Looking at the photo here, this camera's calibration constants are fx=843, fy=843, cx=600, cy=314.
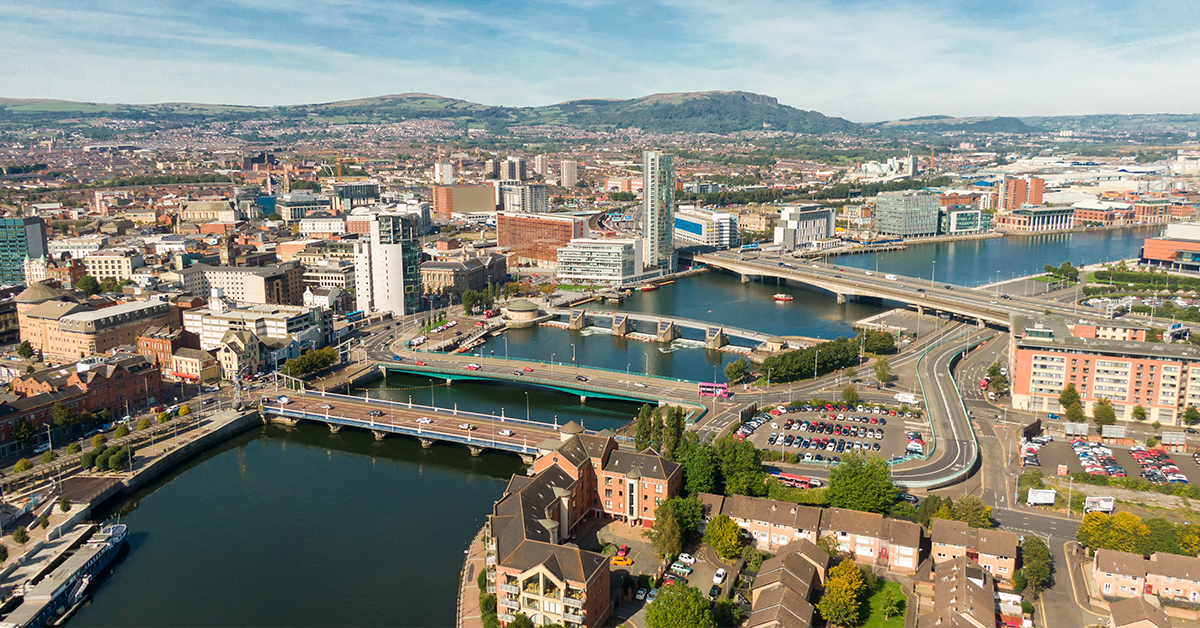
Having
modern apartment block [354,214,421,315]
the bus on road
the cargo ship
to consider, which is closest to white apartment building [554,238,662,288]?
modern apartment block [354,214,421,315]

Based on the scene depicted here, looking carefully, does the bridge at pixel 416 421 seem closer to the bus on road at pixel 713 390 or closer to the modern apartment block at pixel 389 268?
the bus on road at pixel 713 390

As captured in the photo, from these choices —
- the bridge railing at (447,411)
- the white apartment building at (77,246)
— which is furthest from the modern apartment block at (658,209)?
the white apartment building at (77,246)

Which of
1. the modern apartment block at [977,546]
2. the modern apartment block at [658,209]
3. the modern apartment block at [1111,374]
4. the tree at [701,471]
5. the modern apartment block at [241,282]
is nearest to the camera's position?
the modern apartment block at [977,546]

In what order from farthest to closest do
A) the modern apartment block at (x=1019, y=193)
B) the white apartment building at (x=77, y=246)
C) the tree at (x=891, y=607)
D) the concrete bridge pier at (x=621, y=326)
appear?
the modern apartment block at (x=1019, y=193) < the white apartment building at (x=77, y=246) < the concrete bridge pier at (x=621, y=326) < the tree at (x=891, y=607)

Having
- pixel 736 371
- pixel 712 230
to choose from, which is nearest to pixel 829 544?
pixel 736 371

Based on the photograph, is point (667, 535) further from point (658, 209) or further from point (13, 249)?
point (13, 249)

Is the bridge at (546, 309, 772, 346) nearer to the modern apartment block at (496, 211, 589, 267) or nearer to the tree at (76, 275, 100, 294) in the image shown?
the modern apartment block at (496, 211, 589, 267)
